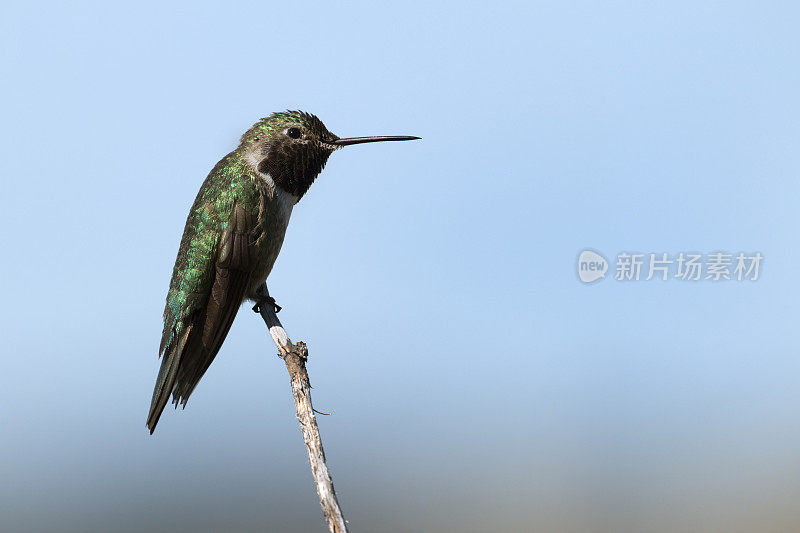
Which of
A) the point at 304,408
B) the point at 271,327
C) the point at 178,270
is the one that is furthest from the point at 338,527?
the point at 178,270

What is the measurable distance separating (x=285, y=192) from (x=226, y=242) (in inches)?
29.8

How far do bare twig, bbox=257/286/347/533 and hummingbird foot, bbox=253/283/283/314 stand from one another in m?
0.49

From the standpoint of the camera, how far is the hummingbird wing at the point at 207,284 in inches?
243

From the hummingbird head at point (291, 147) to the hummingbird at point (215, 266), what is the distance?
8 cm

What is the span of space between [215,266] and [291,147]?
1250 millimetres

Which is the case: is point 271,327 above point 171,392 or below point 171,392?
above

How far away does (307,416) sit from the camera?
15.7 ft

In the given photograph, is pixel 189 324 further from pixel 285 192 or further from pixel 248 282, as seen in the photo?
pixel 285 192

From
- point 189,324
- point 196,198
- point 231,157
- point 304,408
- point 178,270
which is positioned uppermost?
point 231,157

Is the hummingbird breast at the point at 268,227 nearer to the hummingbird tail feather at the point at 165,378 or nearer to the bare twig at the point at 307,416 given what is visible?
the bare twig at the point at 307,416

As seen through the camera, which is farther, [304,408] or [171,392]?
[171,392]

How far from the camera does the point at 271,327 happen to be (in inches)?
223

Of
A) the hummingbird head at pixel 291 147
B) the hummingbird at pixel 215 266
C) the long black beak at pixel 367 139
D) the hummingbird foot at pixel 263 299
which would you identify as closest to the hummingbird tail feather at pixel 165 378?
the hummingbird at pixel 215 266

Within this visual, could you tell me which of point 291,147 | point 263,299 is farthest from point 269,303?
point 291,147
